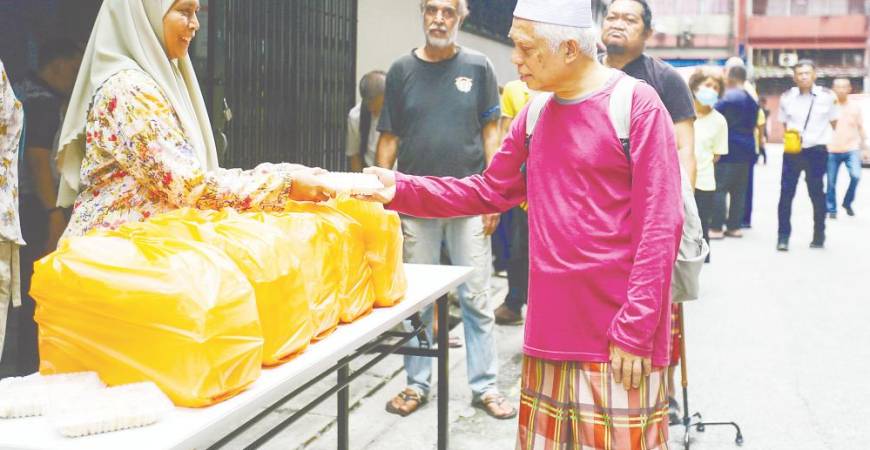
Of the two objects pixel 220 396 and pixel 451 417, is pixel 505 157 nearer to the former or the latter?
pixel 220 396

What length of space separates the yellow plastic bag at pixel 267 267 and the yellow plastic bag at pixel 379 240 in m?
0.59

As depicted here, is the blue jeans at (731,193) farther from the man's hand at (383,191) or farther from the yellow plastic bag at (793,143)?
the man's hand at (383,191)

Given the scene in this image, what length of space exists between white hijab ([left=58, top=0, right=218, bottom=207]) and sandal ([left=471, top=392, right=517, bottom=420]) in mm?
2376

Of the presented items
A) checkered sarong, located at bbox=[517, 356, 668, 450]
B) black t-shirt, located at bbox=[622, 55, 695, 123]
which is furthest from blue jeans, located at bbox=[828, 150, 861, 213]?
checkered sarong, located at bbox=[517, 356, 668, 450]

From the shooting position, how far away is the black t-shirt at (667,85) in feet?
13.9

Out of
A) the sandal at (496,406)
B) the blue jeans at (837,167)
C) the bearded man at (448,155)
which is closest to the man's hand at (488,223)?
the bearded man at (448,155)

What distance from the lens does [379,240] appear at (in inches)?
126

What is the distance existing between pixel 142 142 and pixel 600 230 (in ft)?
4.67

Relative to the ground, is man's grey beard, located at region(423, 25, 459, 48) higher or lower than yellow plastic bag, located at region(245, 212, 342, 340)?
higher

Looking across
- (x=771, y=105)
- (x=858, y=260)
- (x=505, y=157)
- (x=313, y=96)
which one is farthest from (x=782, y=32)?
(x=505, y=157)

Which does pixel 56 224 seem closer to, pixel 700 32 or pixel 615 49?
pixel 615 49

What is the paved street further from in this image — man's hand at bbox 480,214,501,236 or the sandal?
man's hand at bbox 480,214,501,236

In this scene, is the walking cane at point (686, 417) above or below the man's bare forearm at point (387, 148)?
below

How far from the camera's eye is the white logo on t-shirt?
197 inches
